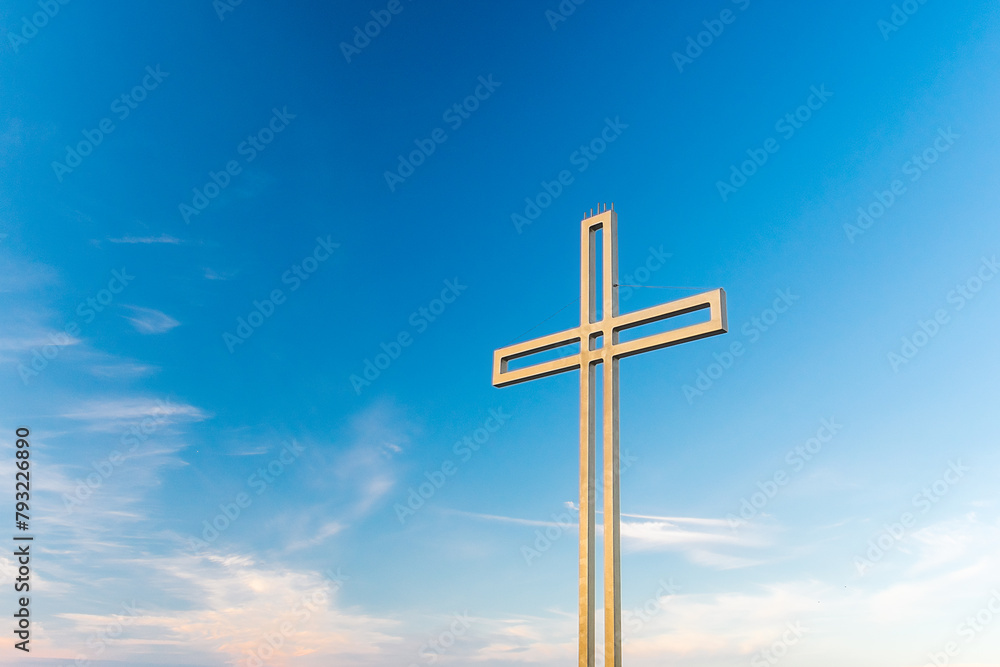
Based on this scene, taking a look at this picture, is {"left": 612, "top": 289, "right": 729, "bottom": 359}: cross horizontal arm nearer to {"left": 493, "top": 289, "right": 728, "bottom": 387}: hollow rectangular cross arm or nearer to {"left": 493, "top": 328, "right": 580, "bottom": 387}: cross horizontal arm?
{"left": 493, "top": 289, "right": 728, "bottom": 387}: hollow rectangular cross arm

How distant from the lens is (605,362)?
10031 millimetres

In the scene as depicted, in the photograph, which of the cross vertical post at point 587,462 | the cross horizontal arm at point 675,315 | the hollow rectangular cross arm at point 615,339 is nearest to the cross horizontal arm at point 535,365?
the hollow rectangular cross arm at point 615,339

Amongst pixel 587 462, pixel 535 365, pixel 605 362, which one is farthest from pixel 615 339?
pixel 587 462

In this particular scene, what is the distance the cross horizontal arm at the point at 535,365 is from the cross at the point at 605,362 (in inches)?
0.4

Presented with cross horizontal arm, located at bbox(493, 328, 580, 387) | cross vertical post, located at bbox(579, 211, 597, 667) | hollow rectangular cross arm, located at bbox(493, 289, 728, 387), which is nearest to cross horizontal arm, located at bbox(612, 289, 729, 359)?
hollow rectangular cross arm, located at bbox(493, 289, 728, 387)

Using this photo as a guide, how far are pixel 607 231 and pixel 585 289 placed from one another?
787 mm

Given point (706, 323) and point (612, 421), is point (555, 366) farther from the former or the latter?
point (706, 323)

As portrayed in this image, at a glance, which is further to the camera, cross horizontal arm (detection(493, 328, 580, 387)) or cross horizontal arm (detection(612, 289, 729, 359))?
cross horizontal arm (detection(493, 328, 580, 387))

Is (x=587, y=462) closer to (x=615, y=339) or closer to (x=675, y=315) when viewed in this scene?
(x=615, y=339)

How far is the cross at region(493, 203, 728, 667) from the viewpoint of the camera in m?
9.19

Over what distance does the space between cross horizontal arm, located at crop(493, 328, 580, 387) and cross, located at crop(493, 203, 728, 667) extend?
1 centimetres

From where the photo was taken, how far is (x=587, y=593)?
9.33 metres

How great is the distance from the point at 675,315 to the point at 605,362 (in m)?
1.00

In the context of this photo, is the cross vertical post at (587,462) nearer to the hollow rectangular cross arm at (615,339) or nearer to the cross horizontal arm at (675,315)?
the hollow rectangular cross arm at (615,339)
